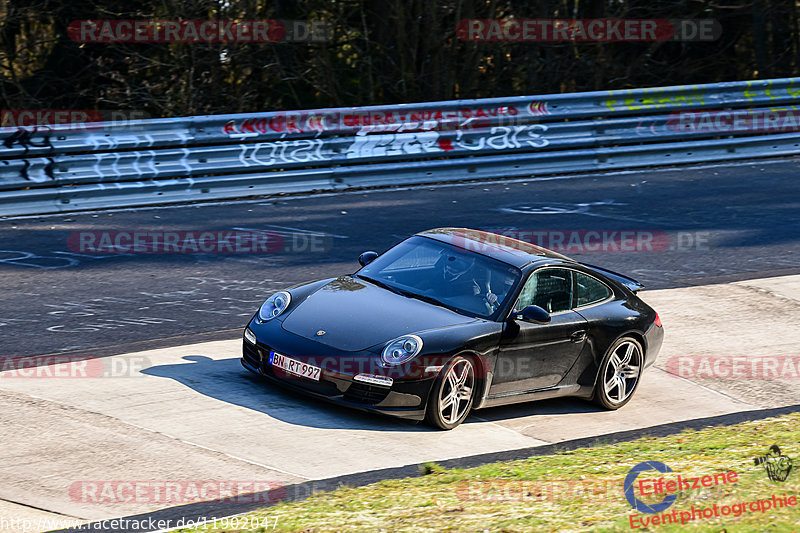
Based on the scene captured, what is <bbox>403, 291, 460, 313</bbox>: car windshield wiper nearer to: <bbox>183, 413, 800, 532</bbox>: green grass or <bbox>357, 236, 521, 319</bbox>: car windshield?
<bbox>357, 236, 521, 319</bbox>: car windshield

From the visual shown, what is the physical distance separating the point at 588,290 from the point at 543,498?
127 inches

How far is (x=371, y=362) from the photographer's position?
7.46m

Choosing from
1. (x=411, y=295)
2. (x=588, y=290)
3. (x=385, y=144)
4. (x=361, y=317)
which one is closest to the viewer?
(x=361, y=317)

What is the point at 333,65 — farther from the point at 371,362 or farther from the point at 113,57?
the point at 371,362

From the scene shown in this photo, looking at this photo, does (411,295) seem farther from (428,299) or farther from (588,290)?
(588,290)

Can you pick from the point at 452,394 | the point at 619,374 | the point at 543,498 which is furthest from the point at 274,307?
the point at 543,498

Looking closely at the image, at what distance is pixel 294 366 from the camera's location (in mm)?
7641

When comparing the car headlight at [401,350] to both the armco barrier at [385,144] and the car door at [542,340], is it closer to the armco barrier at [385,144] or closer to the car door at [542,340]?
the car door at [542,340]

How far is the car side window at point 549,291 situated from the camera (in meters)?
8.26

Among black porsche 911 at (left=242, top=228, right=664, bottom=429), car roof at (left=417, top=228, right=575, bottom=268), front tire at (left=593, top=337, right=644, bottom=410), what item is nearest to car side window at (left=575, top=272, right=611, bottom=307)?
black porsche 911 at (left=242, top=228, right=664, bottom=429)

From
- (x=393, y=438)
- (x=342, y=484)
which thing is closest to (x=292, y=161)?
(x=393, y=438)

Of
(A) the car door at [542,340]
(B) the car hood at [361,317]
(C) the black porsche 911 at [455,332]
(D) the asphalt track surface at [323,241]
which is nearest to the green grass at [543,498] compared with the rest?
(C) the black porsche 911 at [455,332]

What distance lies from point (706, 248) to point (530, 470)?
7.88 m

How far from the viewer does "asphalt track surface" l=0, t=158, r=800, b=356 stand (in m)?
9.80
